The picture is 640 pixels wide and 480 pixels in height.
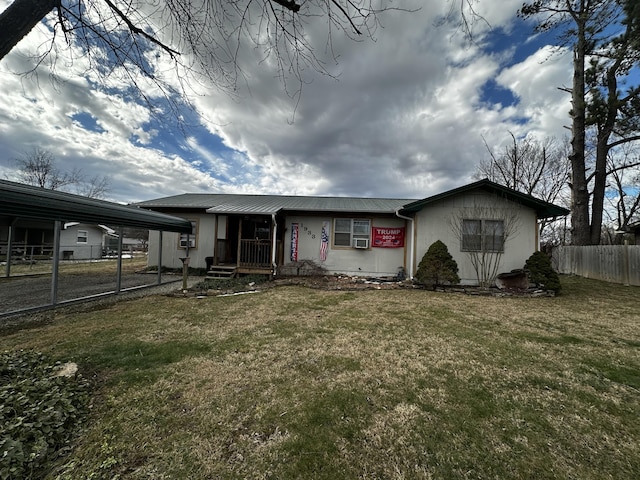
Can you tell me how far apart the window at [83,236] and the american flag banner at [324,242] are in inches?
903

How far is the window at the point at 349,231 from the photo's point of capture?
33.7 feet

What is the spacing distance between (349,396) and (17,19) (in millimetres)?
3965

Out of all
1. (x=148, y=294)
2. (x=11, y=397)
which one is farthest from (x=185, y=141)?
(x=148, y=294)

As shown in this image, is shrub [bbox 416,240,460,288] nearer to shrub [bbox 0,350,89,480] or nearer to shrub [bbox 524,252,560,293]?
shrub [bbox 524,252,560,293]

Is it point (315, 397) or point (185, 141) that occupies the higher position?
point (185, 141)

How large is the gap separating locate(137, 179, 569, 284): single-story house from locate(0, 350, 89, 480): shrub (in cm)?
664

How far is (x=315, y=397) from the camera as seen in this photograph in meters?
2.39

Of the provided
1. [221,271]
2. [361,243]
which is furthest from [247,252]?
[361,243]

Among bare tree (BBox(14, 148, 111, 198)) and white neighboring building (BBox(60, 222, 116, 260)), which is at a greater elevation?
bare tree (BBox(14, 148, 111, 198))

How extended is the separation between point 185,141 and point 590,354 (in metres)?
6.43

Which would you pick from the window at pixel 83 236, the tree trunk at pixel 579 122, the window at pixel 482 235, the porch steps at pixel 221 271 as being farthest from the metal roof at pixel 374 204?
the window at pixel 83 236

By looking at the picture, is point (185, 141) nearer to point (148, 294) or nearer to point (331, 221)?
point (148, 294)

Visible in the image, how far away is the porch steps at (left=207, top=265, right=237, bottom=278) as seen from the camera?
9.70m

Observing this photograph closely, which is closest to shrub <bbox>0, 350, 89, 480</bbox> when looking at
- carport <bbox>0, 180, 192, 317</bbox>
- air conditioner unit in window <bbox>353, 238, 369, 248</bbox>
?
carport <bbox>0, 180, 192, 317</bbox>
